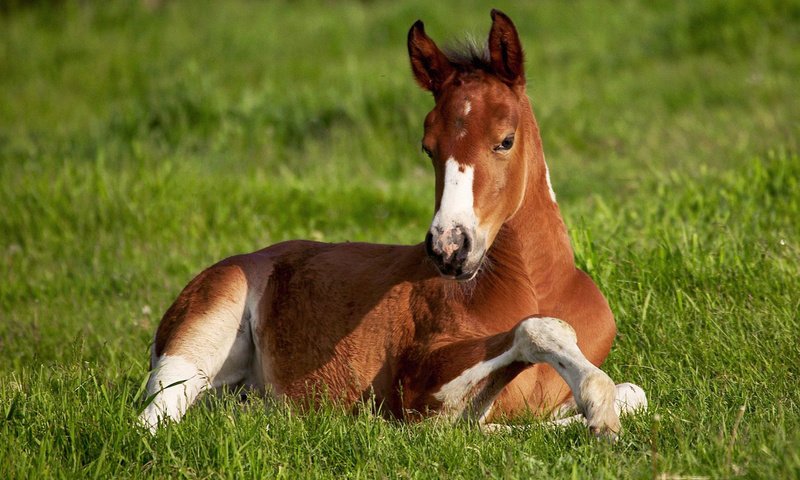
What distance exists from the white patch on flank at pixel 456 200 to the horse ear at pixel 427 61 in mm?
552

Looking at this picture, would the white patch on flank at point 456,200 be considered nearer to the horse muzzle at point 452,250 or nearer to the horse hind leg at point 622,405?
the horse muzzle at point 452,250

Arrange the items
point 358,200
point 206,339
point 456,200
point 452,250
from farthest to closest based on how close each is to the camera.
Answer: point 358,200 → point 206,339 → point 456,200 → point 452,250

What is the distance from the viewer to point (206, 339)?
16.3 ft

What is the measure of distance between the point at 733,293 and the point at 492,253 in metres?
Answer: 1.47

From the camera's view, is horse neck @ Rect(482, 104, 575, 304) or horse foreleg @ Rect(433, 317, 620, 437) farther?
horse neck @ Rect(482, 104, 575, 304)

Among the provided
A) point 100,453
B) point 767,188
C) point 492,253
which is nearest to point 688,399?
point 492,253

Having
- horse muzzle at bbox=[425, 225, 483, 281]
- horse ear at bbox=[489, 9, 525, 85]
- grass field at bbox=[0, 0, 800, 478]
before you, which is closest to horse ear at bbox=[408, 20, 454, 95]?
horse ear at bbox=[489, 9, 525, 85]

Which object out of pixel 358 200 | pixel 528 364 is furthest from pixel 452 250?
pixel 358 200

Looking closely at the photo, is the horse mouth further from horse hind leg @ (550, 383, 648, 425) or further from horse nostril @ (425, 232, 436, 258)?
horse hind leg @ (550, 383, 648, 425)

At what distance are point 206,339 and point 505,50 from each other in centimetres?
188

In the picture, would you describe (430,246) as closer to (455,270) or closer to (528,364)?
(455,270)

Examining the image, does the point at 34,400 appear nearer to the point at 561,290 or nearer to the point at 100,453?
the point at 100,453

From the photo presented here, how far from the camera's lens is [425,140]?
14.0ft

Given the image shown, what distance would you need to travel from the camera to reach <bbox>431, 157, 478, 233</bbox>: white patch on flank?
3965mm
